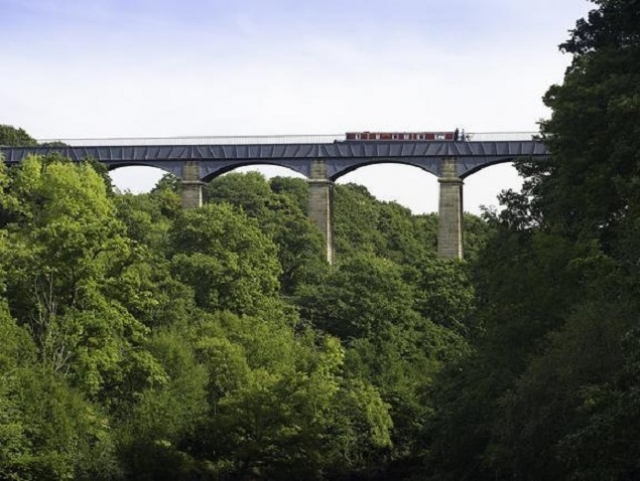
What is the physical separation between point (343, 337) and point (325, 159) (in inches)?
657

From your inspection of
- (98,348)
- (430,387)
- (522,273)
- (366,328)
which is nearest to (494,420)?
(522,273)

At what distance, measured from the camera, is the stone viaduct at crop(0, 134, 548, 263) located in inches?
2601

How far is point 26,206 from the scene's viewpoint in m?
41.8

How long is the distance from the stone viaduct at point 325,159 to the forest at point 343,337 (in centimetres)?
839

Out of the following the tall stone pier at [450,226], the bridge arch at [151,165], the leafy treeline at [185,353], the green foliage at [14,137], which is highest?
the green foliage at [14,137]

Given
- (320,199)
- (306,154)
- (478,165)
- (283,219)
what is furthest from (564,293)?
(283,219)

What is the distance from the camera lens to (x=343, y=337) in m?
55.2

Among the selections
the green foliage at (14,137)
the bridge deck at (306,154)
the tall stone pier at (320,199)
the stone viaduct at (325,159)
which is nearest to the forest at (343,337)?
the stone viaduct at (325,159)

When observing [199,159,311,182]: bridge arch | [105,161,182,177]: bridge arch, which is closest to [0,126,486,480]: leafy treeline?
[199,159,311,182]: bridge arch

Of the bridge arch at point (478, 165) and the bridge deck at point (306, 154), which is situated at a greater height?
the bridge deck at point (306, 154)

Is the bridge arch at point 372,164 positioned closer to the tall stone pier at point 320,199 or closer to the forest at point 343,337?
the tall stone pier at point 320,199

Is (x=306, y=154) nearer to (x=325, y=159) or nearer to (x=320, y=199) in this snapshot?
(x=325, y=159)

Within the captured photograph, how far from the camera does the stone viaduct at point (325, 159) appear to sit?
66.1m

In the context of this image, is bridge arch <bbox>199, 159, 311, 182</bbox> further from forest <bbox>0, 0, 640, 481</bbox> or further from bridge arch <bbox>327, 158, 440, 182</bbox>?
forest <bbox>0, 0, 640, 481</bbox>
